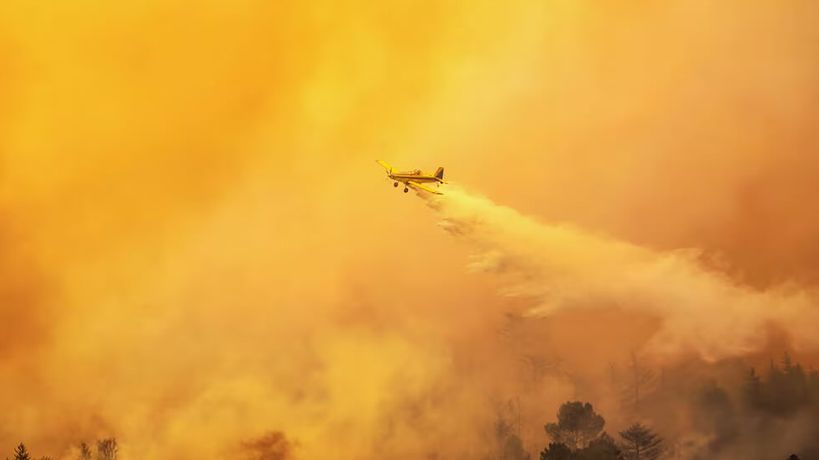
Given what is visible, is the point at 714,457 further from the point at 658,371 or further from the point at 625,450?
the point at 658,371

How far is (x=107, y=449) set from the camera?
140375 mm

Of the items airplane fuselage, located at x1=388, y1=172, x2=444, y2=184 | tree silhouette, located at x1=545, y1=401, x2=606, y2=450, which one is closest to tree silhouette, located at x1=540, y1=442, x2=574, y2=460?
tree silhouette, located at x1=545, y1=401, x2=606, y2=450

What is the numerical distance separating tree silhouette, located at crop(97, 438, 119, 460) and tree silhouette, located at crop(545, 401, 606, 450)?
209 feet

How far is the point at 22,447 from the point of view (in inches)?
5074

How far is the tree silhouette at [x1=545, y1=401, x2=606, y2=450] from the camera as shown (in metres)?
120

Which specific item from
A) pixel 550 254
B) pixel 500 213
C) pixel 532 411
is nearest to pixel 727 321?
pixel 550 254

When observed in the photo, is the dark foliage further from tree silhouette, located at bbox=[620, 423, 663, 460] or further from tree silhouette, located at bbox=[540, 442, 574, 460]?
tree silhouette, located at bbox=[540, 442, 574, 460]

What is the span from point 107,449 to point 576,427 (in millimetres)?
67883

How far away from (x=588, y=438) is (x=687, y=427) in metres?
24.0

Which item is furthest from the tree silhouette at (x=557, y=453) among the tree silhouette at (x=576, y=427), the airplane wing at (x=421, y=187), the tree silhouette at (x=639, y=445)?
the airplane wing at (x=421, y=187)

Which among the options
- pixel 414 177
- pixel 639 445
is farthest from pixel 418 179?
pixel 639 445

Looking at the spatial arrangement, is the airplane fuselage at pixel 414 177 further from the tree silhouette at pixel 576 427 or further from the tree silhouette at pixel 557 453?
the tree silhouette at pixel 576 427

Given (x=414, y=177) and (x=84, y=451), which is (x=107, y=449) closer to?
(x=84, y=451)

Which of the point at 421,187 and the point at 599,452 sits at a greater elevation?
the point at 421,187
